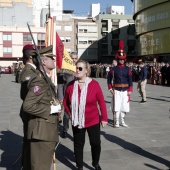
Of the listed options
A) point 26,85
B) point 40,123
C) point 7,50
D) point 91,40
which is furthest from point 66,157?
point 91,40

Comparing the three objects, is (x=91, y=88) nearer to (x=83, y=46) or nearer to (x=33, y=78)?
(x=33, y=78)

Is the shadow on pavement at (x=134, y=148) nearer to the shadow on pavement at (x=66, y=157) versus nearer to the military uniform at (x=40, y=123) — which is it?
the shadow on pavement at (x=66, y=157)

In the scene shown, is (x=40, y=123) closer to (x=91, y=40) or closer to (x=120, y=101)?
(x=120, y=101)

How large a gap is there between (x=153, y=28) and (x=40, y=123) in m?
45.8

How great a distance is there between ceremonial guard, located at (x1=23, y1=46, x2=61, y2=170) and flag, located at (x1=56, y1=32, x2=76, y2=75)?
209 cm

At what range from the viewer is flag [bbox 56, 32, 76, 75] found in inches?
242

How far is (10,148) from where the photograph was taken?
6.80m

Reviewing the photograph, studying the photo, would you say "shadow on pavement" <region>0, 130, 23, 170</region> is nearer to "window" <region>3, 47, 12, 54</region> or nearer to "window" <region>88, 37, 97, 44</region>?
"window" <region>3, 47, 12, 54</region>

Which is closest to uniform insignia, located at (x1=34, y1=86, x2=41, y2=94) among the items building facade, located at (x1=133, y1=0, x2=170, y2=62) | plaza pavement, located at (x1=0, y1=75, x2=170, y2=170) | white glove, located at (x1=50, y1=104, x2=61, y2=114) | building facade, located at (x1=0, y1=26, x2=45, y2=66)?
white glove, located at (x1=50, y1=104, x2=61, y2=114)

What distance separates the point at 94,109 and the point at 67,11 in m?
112

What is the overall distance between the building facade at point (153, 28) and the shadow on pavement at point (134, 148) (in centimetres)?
3877

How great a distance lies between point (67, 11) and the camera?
11425 centimetres

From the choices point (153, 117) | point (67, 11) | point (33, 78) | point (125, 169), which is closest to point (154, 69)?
point (153, 117)

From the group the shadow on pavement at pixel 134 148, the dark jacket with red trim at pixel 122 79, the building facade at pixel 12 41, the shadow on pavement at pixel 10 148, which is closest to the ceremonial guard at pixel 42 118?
the shadow on pavement at pixel 10 148
